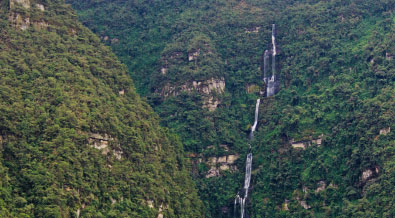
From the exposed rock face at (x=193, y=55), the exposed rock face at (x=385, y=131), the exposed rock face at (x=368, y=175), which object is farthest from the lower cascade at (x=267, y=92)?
the exposed rock face at (x=385, y=131)

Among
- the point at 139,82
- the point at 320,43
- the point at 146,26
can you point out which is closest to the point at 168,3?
the point at 146,26

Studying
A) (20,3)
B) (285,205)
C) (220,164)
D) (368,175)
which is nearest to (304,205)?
(285,205)

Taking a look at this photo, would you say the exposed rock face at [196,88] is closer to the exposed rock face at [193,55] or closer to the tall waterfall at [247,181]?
the exposed rock face at [193,55]

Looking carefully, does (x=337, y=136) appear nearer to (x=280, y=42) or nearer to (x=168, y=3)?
(x=280, y=42)

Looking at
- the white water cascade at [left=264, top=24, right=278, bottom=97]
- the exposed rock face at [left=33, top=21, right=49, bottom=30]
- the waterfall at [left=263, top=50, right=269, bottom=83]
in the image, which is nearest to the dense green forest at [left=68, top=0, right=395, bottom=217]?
the waterfall at [left=263, top=50, right=269, bottom=83]

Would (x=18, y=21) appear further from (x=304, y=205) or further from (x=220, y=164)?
(x=304, y=205)

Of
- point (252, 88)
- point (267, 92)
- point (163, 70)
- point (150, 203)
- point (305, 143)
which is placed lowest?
point (150, 203)

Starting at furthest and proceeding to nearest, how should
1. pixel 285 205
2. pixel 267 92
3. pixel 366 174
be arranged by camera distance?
1. pixel 267 92
2. pixel 285 205
3. pixel 366 174
